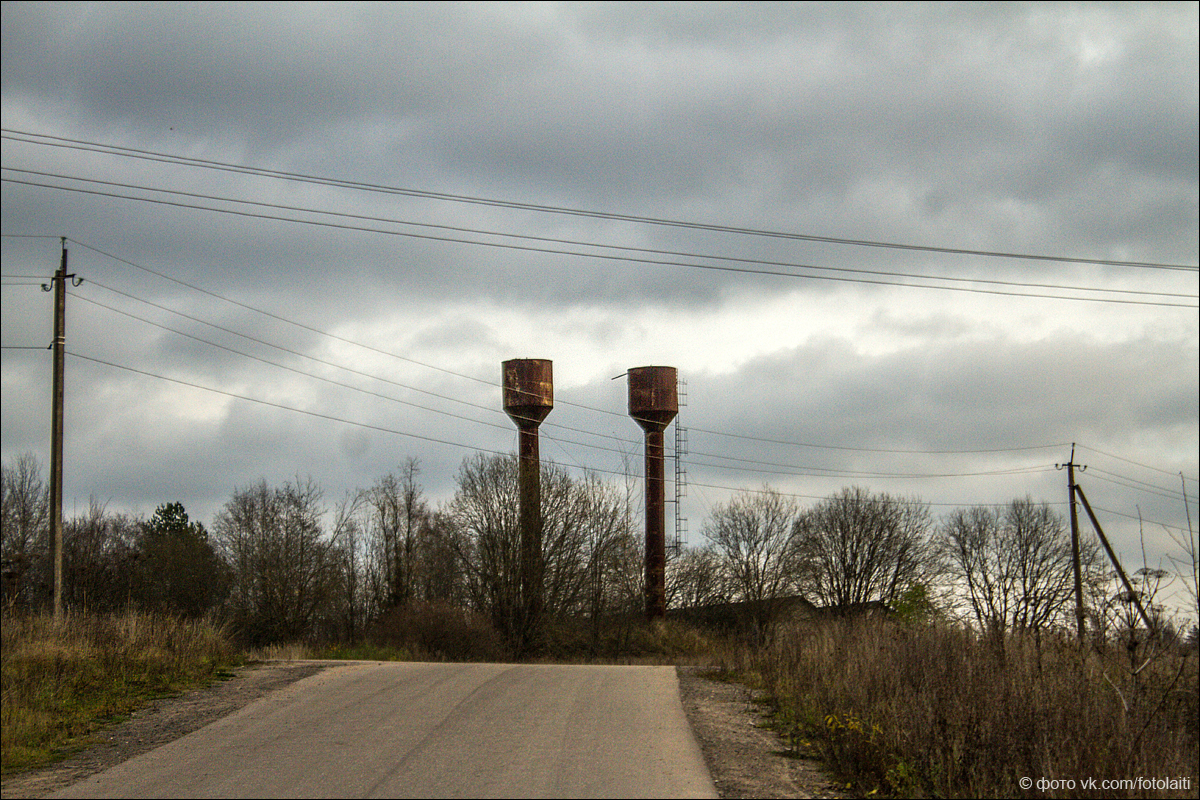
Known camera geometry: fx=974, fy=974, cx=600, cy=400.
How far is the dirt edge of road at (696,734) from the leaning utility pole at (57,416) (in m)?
6.37

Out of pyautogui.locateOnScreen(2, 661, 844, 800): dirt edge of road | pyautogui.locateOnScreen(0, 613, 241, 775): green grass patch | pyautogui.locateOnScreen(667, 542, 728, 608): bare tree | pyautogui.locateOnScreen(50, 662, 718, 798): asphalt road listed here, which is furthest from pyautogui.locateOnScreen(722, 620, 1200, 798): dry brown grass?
pyautogui.locateOnScreen(667, 542, 728, 608): bare tree

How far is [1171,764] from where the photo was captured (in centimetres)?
1028

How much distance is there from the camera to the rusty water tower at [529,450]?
38.8 meters

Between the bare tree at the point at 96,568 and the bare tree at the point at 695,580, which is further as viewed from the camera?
the bare tree at the point at 695,580

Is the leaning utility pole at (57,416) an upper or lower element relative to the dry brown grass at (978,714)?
upper

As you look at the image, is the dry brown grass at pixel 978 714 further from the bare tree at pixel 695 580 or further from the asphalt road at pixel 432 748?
the bare tree at pixel 695 580

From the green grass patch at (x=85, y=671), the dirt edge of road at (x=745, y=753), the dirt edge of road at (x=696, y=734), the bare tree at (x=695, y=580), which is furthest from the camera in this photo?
the bare tree at (x=695, y=580)

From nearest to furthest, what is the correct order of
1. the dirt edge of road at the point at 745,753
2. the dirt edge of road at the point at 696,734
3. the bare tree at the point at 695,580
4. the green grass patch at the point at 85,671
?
the dirt edge of road at the point at 745,753, the dirt edge of road at the point at 696,734, the green grass patch at the point at 85,671, the bare tree at the point at 695,580

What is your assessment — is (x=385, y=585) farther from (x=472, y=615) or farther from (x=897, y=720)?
(x=897, y=720)

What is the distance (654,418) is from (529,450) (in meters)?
5.58

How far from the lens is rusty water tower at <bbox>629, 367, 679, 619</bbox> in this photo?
135 ft

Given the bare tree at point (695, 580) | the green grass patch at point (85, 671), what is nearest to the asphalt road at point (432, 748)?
the green grass patch at point (85, 671)

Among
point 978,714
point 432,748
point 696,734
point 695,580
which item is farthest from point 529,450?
point 978,714

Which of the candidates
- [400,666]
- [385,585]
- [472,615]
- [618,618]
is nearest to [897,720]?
[400,666]
